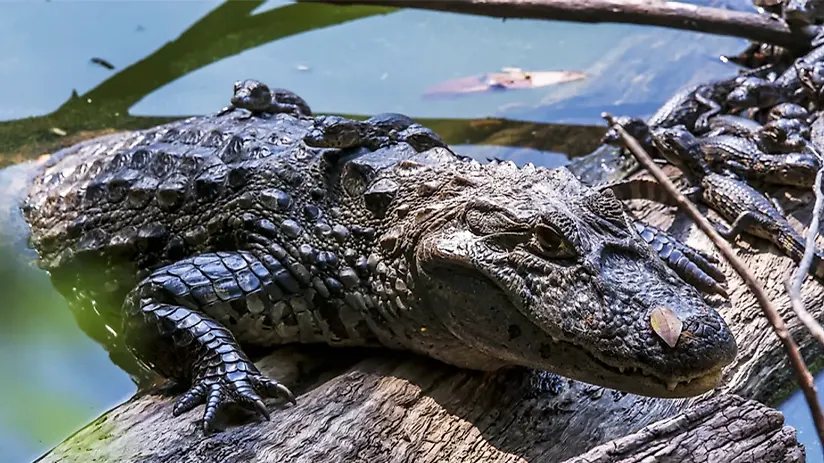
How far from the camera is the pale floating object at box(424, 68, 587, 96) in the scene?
22.7 ft

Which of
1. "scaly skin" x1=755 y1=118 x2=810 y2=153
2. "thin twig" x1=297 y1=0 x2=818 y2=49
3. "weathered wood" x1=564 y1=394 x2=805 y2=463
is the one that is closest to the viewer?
"weathered wood" x1=564 y1=394 x2=805 y2=463

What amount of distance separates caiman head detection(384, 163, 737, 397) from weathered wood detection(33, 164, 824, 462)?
0.48 feet

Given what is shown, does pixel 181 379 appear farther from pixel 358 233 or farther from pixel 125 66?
pixel 125 66

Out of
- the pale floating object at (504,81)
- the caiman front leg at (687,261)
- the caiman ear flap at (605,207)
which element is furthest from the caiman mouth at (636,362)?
the pale floating object at (504,81)

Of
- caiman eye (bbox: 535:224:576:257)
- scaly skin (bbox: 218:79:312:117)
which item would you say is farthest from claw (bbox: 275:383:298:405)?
scaly skin (bbox: 218:79:312:117)

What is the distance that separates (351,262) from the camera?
337cm

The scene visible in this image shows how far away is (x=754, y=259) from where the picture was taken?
4.26 meters

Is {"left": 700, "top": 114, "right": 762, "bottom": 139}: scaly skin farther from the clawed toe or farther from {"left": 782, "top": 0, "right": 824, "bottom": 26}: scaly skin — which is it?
the clawed toe

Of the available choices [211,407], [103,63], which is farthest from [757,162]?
[103,63]

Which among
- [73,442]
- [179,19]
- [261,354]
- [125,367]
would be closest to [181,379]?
[261,354]

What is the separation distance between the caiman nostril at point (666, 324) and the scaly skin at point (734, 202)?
1.96 meters

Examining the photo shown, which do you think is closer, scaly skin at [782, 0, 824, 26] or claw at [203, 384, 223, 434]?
claw at [203, 384, 223, 434]

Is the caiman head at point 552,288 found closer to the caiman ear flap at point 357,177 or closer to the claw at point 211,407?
the caiman ear flap at point 357,177

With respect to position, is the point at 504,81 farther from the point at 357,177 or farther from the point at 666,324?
the point at 666,324
